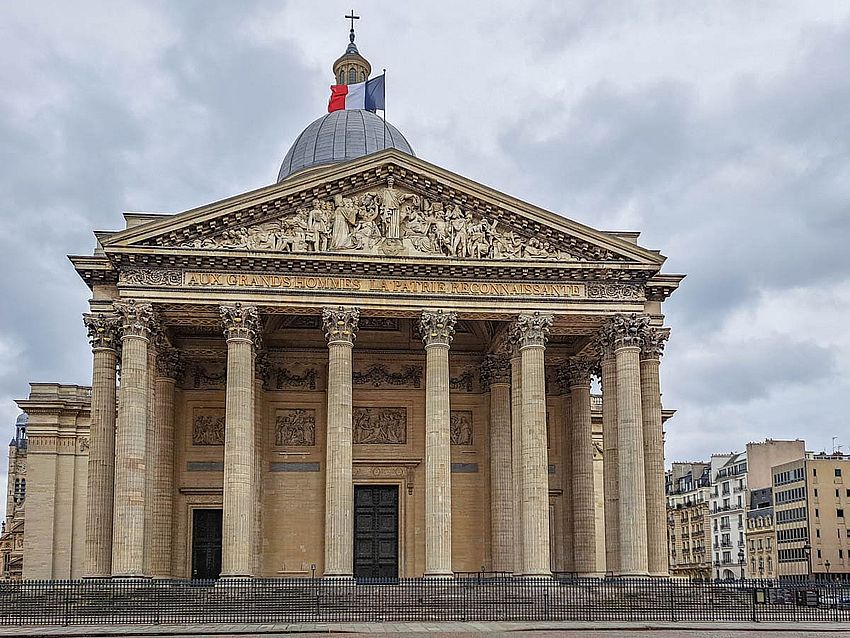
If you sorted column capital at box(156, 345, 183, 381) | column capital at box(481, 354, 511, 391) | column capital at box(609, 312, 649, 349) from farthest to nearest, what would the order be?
column capital at box(481, 354, 511, 391)
column capital at box(156, 345, 183, 381)
column capital at box(609, 312, 649, 349)

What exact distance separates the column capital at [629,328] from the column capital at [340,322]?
10001 millimetres

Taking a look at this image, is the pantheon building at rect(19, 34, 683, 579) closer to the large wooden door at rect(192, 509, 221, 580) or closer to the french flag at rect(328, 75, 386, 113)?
the large wooden door at rect(192, 509, 221, 580)

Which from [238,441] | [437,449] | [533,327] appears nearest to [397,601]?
[437,449]

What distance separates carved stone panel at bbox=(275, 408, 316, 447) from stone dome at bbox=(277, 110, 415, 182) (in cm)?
2604

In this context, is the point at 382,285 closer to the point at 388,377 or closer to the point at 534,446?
the point at 534,446

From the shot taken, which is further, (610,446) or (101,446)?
(610,446)

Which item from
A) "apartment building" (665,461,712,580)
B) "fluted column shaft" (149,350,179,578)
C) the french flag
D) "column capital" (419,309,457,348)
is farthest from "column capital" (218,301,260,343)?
"apartment building" (665,461,712,580)

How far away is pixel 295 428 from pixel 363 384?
3.59 meters

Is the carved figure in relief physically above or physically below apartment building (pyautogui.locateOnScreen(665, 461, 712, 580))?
above

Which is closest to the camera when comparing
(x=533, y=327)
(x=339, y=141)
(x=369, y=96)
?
(x=533, y=327)

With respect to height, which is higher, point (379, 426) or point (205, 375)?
point (205, 375)

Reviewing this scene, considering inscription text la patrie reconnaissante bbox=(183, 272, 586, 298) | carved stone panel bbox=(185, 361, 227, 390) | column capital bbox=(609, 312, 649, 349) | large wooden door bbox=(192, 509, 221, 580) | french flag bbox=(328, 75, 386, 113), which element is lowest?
large wooden door bbox=(192, 509, 221, 580)

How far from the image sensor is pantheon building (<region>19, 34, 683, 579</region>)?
39.2m

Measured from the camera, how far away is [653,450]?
41.9 m
